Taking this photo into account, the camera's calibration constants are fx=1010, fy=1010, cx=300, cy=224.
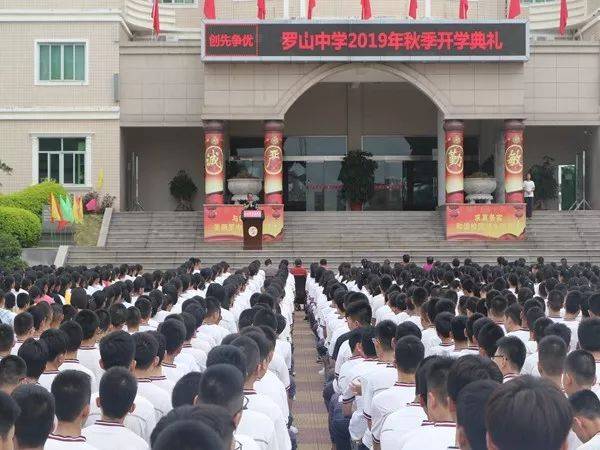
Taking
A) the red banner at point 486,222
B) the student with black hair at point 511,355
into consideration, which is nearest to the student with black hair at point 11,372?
the student with black hair at point 511,355

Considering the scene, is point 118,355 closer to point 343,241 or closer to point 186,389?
point 186,389

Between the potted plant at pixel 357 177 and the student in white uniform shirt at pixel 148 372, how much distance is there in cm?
2943

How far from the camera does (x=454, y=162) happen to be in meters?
30.7

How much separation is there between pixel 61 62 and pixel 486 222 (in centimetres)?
1470

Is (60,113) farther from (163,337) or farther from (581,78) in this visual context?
(163,337)

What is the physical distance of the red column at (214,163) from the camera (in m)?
30.9

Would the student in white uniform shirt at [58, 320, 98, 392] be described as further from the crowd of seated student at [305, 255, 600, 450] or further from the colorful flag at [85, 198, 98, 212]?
the colorful flag at [85, 198, 98, 212]

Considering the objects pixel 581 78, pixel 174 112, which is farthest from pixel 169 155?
pixel 581 78

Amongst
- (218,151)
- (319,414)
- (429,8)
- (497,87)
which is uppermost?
(429,8)

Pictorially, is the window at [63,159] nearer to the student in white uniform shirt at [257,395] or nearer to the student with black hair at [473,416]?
the student in white uniform shirt at [257,395]

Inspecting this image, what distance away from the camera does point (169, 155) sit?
3647 centimetres

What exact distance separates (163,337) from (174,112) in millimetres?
26375

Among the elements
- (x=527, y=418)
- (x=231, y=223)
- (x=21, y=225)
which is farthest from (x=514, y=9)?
(x=527, y=418)

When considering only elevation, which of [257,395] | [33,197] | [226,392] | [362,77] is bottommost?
[257,395]
